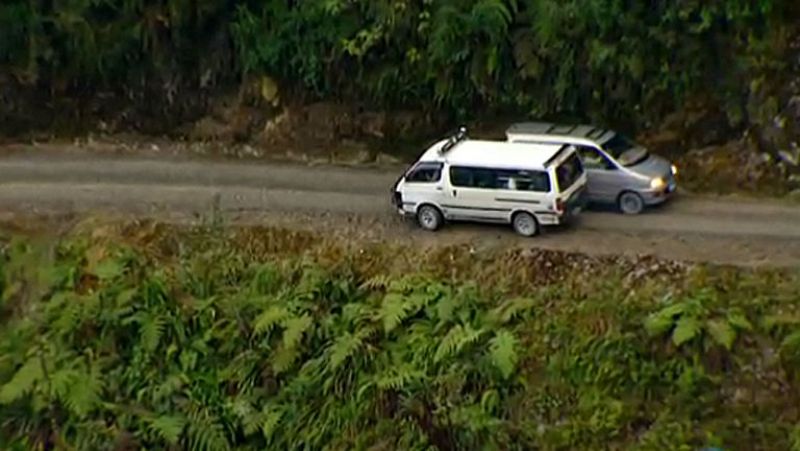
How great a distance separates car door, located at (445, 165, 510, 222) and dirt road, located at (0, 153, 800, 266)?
396mm

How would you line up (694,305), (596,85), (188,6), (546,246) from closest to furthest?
(694,305), (546,246), (596,85), (188,6)

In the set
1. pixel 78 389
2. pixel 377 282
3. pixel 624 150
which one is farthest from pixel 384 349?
pixel 624 150

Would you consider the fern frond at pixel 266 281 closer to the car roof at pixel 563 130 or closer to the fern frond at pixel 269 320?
the fern frond at pixel 269 320

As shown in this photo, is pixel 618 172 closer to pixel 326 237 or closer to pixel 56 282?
pixel 326 237

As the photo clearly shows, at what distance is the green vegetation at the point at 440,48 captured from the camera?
71.9ft

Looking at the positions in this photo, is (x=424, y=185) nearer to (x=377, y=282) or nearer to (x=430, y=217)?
(x=430, y=217)

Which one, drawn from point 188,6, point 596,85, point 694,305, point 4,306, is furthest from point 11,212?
point 694,305

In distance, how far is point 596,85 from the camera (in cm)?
2283

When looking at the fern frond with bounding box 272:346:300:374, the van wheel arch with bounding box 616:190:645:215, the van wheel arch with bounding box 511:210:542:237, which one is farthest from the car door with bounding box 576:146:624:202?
the fern frond with bounding box 272:346:300:374

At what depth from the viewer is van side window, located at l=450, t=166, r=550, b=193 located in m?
20.6

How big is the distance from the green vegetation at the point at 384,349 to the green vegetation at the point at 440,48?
4044mm

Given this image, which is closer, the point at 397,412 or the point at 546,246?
the point at 397,412

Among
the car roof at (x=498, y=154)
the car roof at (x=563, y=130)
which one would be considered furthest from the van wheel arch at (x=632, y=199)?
the car roof at (x=498, y=154)

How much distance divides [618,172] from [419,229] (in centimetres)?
355
